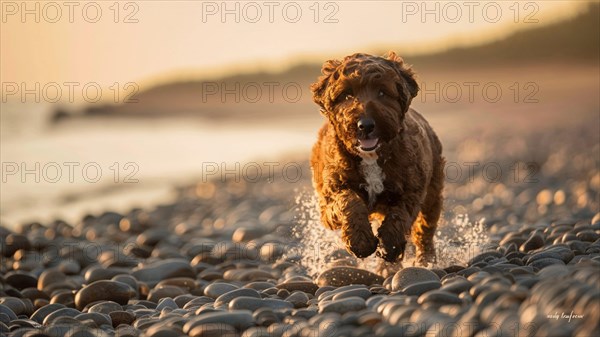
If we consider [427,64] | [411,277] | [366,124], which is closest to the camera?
[411,277]

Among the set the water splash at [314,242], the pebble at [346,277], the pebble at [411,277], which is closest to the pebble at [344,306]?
the pebble at [411,277]

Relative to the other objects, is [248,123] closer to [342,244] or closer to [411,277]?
[342,244]

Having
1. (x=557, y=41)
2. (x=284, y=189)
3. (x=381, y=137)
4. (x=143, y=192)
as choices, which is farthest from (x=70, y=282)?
(x=557, y=41)

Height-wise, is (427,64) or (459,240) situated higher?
(427,64)

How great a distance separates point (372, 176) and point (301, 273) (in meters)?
1.49

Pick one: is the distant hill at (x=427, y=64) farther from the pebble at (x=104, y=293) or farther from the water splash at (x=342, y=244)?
the pebble at (x=104, y=293)

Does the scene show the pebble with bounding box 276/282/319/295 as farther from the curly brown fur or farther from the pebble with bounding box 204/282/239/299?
the pebble with bounding box 204/282/239/299

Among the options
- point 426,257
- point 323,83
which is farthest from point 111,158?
point 323,83

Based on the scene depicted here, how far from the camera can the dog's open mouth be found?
666 centimetres

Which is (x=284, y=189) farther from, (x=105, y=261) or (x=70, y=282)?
(x=70, y=282)

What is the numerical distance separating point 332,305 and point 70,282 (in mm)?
3708

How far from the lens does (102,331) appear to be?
5863 millimetres

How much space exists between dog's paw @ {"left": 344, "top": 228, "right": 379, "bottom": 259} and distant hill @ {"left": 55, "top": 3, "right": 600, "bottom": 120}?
1075 inches

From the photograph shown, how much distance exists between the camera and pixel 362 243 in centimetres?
670
